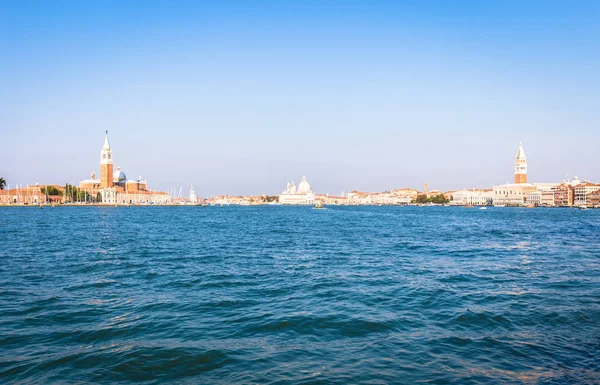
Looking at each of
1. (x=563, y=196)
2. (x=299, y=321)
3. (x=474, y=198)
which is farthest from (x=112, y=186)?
(x=299, y=321)

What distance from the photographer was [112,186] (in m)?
136

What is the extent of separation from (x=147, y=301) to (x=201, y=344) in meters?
3.24

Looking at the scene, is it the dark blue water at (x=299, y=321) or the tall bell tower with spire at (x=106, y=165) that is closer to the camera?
the dark blue water at (x=299, y=321)

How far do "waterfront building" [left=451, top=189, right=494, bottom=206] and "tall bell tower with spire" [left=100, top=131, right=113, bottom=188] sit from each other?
118 meters

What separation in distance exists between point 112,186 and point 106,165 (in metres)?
6.35

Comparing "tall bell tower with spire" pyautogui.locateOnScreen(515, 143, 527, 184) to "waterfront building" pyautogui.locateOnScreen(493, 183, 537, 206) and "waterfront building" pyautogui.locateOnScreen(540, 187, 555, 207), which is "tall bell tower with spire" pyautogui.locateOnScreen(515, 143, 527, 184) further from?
"waterfront building" pyautogui.locateOnScreen(540, 187, 555, 207)

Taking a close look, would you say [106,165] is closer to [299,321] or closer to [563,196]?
[563,196]

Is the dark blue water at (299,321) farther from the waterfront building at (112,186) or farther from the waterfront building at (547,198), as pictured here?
the waterfront building at (547,198)

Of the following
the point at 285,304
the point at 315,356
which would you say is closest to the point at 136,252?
the point at 285,304

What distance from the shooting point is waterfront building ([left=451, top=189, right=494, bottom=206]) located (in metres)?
160

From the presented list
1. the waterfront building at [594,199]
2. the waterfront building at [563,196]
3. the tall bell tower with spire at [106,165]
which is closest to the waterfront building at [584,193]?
the waterfront building at [594,199]

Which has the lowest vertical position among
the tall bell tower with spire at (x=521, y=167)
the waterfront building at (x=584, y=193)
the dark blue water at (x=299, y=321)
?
the dark blue water at (x=299, y=321)

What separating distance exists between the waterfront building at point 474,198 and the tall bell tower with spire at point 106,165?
118221mm

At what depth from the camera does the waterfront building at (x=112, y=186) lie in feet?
431
